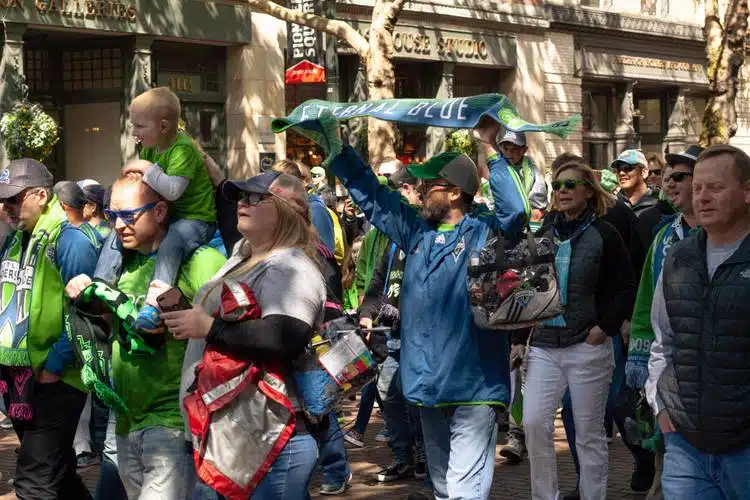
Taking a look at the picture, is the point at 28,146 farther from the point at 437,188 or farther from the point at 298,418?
the point at 298,418

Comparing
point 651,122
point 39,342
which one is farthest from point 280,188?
point 651,122

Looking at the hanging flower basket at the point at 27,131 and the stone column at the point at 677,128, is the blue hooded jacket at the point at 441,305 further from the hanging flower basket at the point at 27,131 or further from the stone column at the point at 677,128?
the stone column at the point at 677,128

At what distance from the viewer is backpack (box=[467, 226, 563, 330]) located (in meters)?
6.05

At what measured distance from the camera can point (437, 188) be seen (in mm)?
6566

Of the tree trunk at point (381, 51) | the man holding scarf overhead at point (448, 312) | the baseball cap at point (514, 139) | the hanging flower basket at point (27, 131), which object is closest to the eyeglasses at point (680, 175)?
the baseball cap at point (514, 139)

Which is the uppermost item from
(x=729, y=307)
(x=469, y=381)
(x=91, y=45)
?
(x=91, y=45)

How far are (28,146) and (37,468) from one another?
42.2 feet

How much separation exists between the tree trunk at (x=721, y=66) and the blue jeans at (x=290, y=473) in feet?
51.6

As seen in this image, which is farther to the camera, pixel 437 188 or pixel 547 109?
pixel 547 109

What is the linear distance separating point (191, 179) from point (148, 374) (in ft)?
3.13

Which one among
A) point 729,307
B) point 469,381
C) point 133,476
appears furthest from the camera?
point 469,381

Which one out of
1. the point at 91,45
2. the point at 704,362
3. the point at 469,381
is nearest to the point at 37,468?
the point at 469,381

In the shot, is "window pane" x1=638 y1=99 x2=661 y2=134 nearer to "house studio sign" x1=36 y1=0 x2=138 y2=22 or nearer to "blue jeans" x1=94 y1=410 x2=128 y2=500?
"house studio sign" x1=36 y1=0 x2=138 y2=22

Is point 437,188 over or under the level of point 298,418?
over
